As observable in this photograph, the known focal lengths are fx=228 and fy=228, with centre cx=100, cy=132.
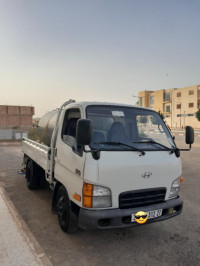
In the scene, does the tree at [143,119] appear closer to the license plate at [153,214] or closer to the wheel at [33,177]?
the license plate at [153,214]

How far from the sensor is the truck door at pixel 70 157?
322 centimetres

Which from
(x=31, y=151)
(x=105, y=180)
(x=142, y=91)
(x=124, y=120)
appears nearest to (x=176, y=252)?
(x=105, y=180)

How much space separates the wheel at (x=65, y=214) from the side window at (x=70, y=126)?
2.67 feet

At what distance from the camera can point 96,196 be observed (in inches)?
120

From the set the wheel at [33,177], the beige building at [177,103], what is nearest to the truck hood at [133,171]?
the wheel at [33,177]

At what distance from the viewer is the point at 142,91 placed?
95.9 metres

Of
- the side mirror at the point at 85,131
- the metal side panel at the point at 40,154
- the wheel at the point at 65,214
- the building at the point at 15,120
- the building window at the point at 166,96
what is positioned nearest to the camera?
the side mirror at the point at 85,131

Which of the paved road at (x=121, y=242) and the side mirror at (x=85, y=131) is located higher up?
the side mirror at (x=85, y=131)

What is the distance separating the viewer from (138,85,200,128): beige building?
70.6 m

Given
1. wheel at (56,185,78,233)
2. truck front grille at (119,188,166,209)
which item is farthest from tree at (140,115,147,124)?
wheel at (56,185,78,233)

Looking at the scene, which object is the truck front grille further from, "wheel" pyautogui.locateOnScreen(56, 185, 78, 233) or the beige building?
the beige building

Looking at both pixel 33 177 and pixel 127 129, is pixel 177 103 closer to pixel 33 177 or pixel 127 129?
pixel 33 177

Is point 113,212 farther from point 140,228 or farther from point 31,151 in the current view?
point 31,151

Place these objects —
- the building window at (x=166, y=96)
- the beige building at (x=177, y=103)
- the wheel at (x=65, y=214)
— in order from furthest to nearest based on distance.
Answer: the building window at (x=166, y=96), the beige building at (x=177, y=103), the wheel at (x=65, y=214)
